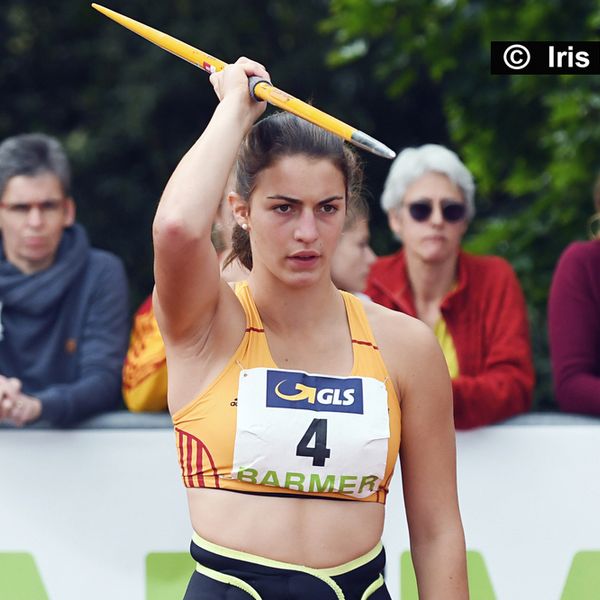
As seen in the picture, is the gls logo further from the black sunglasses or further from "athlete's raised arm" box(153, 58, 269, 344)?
the black sunglasses

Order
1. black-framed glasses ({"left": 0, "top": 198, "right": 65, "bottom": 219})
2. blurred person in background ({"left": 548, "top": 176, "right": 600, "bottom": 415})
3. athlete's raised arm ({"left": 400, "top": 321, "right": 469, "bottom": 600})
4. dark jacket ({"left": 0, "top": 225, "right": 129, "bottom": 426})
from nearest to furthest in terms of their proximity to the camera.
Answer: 1. athlete's raised arm ({"left": 400, "top": 321, "right": 469, "bottom": 600})
2. blurred person in background ({"left": 548, "top": 176, "right": 600, "bottom": 415})
3. dark jacket ({"left": 0, "top": 225, "right": 129, "bottom": 426})
4. black-framed glasses ({"left": 0, "top": 198, "right": 65, "bottom": 219})

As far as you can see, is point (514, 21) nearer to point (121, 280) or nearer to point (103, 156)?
point (121, 280)

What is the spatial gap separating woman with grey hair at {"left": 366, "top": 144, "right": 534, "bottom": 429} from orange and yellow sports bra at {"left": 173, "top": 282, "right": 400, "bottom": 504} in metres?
1.34

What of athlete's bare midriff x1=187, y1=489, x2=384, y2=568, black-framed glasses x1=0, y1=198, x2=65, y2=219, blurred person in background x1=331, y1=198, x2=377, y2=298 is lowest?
athlete's bare midriff x1=187, y1=489, x2=384, y2=568

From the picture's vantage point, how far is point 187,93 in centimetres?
938

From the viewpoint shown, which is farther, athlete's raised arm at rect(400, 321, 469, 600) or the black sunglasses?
the black sunglasses

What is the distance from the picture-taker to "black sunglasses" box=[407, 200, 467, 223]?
4609mm

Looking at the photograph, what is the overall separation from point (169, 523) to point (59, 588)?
1.33ft

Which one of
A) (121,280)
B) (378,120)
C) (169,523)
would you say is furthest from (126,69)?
(169,523)

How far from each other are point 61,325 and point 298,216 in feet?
6.44

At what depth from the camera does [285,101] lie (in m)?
2.53
